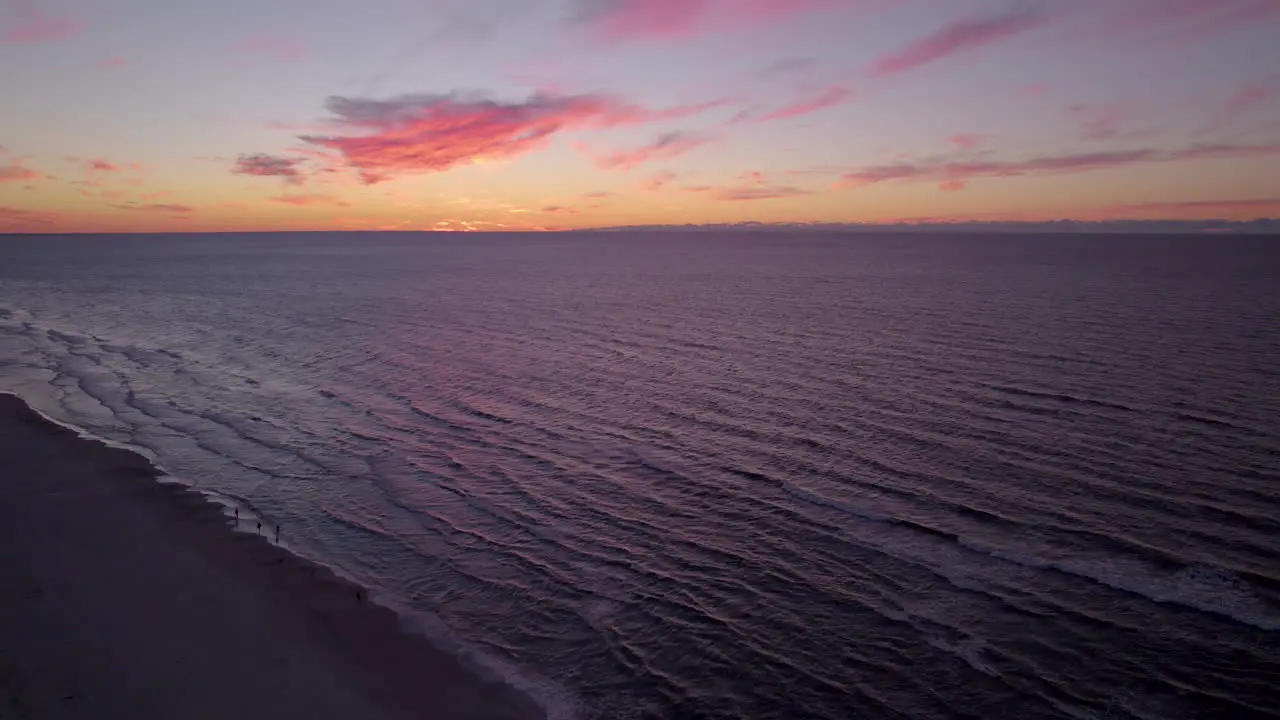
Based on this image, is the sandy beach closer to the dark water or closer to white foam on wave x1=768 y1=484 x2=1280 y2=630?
the dark water

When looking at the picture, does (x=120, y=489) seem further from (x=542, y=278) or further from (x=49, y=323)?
(x=542, y=278)

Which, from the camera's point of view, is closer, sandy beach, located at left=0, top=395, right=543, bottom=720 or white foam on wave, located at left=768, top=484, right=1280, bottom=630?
sandy beach, located at left=0, top=395, right=543, bottom=720

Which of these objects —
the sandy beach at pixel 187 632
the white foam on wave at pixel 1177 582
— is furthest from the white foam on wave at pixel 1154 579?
the sandy beach at pixel 187 632

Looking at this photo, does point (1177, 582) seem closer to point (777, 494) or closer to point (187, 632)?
point (777, 494)

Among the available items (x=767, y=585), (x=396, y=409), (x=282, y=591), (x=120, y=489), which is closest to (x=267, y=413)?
(x=396, y=409)

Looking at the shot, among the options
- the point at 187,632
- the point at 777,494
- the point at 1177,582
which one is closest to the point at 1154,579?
the point at 1177,582

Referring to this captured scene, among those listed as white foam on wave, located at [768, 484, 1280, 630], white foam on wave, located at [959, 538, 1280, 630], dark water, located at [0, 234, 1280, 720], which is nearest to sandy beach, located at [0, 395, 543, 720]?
dark water, located at [0, 234, 1280, 720]
